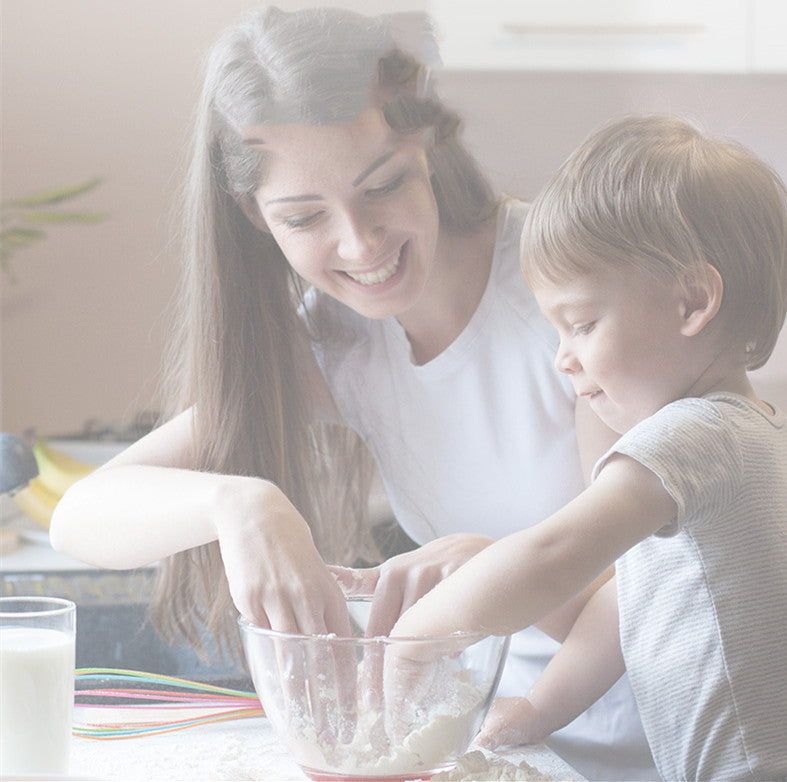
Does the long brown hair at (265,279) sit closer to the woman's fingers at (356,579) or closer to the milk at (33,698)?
the woman's fingers at (356,579)

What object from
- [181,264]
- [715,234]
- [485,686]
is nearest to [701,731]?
[485,686]

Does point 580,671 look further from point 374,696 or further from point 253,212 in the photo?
point 253,212

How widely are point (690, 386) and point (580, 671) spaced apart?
0.62 feet

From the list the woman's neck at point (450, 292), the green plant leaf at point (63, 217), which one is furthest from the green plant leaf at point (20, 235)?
the woman's neck at point (450, 292)

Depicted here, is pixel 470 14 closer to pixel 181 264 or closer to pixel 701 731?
pixel 181 264

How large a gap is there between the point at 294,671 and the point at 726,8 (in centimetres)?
43

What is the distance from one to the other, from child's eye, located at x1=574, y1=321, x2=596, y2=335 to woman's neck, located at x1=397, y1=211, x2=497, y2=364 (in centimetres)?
11

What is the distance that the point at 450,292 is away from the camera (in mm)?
592

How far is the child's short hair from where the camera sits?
0.46 meters

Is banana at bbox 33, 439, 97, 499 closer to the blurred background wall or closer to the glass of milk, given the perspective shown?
the blurred background wall

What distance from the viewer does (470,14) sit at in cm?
56

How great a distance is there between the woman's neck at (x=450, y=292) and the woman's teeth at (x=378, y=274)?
3 cm

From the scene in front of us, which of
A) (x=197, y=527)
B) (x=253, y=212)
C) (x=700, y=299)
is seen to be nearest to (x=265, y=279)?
(x=253, y=212)

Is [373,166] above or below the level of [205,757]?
above
